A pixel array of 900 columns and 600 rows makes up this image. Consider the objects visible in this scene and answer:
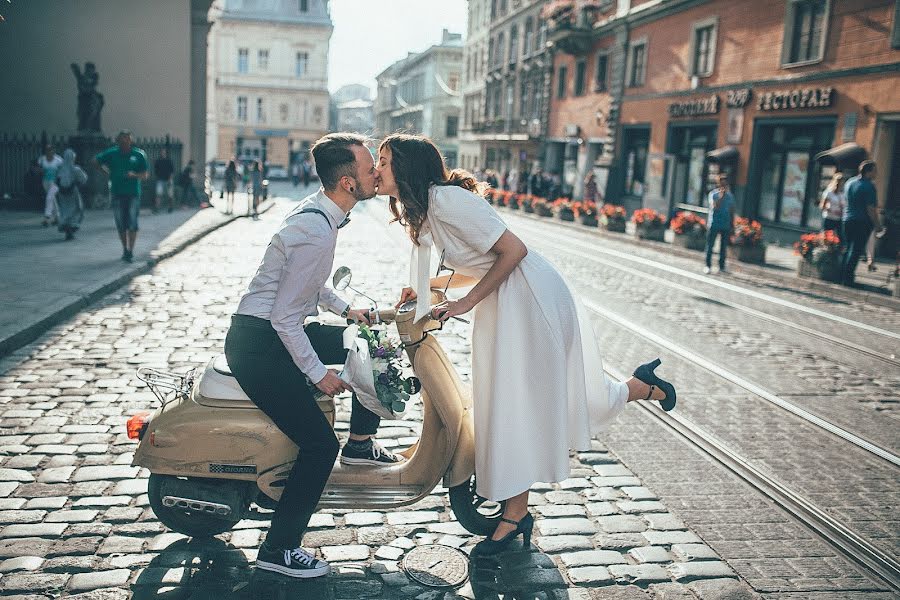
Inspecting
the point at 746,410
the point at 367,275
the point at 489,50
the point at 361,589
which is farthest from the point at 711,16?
the point at 489,50

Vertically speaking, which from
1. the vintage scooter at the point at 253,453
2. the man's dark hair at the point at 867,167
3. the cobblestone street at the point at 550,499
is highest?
the man's dark hair at the point at 867,167

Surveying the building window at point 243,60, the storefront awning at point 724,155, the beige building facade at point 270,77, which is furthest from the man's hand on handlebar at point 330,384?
the building window at point 243,60

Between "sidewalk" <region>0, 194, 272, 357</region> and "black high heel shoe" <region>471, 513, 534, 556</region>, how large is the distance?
16.1 feet

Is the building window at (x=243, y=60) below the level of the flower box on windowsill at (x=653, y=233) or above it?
above

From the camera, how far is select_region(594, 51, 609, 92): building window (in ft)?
111

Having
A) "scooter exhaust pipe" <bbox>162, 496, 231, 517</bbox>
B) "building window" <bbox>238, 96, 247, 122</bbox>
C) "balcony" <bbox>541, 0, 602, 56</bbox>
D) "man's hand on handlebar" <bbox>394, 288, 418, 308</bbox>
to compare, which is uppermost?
"balcony" <bbox>541, 0, 602, 56</bbox>

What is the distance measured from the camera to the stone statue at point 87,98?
21688 mm

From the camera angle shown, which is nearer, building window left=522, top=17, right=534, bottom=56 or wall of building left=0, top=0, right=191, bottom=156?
wall of building left=0, top=0, right=191, bottom=156

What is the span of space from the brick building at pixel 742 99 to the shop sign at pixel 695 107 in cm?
5

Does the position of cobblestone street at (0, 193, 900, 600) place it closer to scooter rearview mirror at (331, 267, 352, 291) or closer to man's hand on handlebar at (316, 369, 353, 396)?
man's hand on handlebar at (316, 369, 353, 396)

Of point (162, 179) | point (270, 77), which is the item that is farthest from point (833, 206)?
point (270, 77)

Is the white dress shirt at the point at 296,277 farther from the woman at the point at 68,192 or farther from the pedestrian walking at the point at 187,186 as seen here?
the pedestrian walking at the point at 187,186

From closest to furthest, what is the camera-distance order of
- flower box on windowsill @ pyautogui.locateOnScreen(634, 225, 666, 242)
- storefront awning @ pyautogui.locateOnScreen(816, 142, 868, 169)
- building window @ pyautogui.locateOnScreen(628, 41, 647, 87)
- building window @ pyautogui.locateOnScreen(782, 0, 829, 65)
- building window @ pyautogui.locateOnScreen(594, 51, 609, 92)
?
1. storefront awning @ pyautogui.locateOnScreen(816, 142, 868, 169)
2. building window @ pyautogui.locateOnScreen(782, 0, 829, 65)
3. flower box on windowsill @ pyautogui.locateOnScreen(634, 225, 666, 242)
4. building window @ pyautogui.locateOnScreen(628, 41, 647, 87)
5. building window @ pyautogui.locateOnScreen(594, 51, 609, 92)

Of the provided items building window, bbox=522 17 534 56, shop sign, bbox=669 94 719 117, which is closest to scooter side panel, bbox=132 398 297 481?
shop sign, bbox=669 94 719 117
